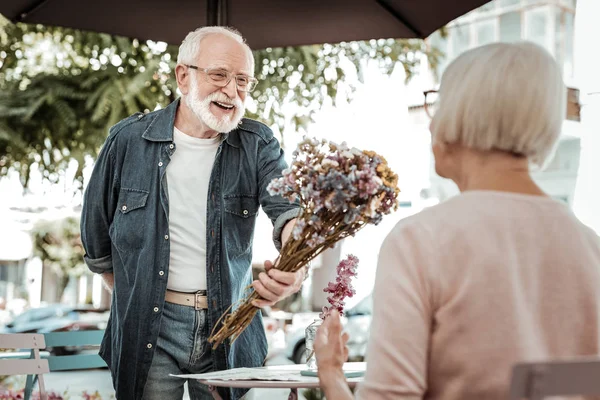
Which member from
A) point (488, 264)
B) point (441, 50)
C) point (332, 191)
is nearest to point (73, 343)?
point (332, 191)

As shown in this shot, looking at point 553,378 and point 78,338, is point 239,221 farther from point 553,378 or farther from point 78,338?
point 553,378

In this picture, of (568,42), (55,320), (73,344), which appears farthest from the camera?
(568,42)

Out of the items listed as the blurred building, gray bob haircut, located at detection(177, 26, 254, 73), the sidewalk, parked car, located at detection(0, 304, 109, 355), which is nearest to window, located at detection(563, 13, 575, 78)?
the blurred building

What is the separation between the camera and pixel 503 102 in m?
1.47

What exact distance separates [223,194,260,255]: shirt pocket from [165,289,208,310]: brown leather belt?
0.61 feet

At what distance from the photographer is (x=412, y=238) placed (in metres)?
1.45

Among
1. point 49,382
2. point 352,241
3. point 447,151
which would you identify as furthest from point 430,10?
Result: point 352,241

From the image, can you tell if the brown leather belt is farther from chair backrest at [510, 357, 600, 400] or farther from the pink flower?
chair backrest at [510, 357, 600, 400]

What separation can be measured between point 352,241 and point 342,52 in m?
9.82

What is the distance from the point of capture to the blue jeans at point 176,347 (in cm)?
262

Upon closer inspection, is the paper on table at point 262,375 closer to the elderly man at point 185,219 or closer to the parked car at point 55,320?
the elderly man at point 185,219

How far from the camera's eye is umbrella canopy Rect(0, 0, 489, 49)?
3.57 meters

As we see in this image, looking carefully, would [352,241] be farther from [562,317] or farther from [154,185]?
[562,317]

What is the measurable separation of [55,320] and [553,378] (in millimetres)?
13015
